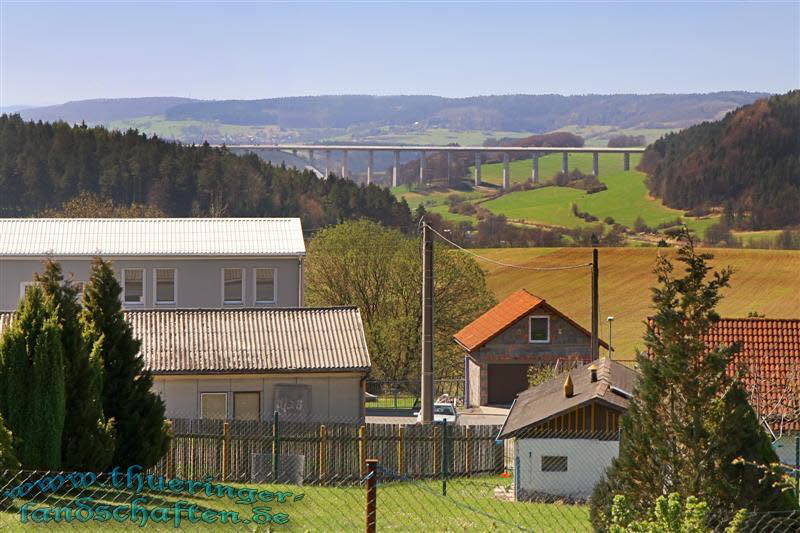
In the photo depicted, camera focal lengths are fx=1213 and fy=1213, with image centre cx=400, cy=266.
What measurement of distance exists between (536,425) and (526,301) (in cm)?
3185

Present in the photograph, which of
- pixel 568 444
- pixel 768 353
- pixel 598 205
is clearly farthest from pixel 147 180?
pixel 568 444

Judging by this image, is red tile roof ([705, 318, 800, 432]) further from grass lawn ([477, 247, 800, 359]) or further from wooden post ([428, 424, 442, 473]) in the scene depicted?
grass lawn ([477, 247, 800, 359])

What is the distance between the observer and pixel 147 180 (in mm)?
110125

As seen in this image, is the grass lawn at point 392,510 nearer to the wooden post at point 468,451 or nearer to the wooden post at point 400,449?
the wooden post at point 468,451

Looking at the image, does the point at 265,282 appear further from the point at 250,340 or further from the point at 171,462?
the point at 171,462

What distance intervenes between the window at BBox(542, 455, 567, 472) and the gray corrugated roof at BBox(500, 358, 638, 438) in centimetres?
68

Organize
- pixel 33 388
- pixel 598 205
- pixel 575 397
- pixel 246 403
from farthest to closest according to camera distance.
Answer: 1. pixel 598 205
2. pixel 246 403
3. pixel 575 397
4. pixel 33 388

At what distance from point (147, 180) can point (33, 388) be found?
326ft

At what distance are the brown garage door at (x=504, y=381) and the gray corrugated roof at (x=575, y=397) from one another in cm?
2449

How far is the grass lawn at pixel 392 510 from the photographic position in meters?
11.8

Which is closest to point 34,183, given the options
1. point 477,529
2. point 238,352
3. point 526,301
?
point 526,301

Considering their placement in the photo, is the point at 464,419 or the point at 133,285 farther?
the point at 464,419

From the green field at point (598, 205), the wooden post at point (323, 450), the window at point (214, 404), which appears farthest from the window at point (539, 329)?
the green field at point (598, 205)

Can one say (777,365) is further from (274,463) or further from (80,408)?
(80,408)
